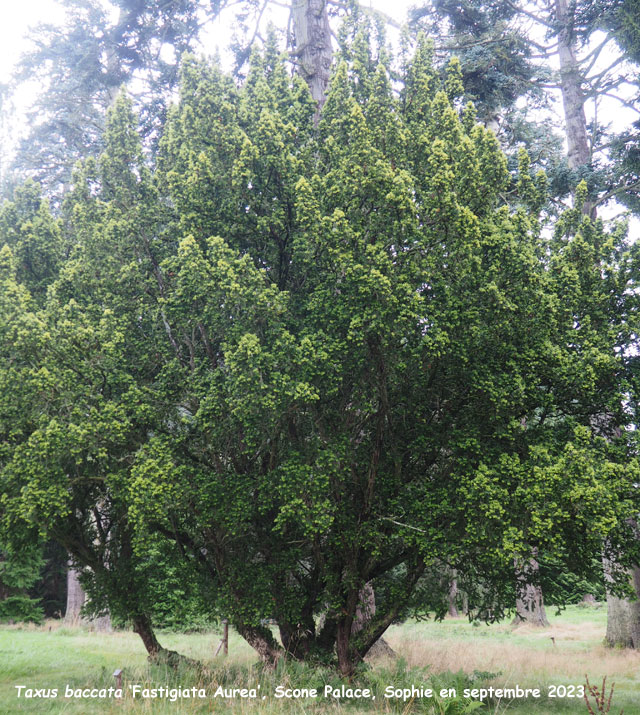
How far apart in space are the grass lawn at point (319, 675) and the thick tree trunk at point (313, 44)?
39.9 ft

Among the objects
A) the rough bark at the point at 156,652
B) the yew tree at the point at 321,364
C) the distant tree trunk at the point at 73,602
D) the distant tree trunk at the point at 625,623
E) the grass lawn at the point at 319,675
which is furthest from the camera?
the distant tree trunk at the point at 73,602

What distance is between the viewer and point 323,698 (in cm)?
841

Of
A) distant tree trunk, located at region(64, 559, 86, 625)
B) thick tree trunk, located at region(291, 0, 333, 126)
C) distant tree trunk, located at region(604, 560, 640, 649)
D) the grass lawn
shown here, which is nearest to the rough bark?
the grass lawn

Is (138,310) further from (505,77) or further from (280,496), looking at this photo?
(505,77)

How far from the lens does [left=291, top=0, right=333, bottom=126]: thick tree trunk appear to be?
14.2m

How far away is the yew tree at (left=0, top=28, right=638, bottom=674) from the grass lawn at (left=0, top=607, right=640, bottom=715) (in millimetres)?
926

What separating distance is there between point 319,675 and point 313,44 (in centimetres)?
1383

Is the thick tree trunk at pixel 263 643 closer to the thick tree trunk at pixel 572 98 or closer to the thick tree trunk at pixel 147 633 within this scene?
the thick tree trunk at pixel 147 633

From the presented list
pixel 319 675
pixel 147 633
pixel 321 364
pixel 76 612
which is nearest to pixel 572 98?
pixel 321 364

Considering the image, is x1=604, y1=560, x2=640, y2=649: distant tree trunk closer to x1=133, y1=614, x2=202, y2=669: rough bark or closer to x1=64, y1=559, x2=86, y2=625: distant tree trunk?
x1=133, y1=614, x2=202, y2=669: rough bark

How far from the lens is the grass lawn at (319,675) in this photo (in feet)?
26.7

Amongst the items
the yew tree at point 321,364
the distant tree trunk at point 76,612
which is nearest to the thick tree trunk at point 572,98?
the yew tree at point 321,364

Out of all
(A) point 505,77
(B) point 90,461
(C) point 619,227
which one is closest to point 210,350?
(B) point 90,461

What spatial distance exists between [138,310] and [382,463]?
463 centimetres
